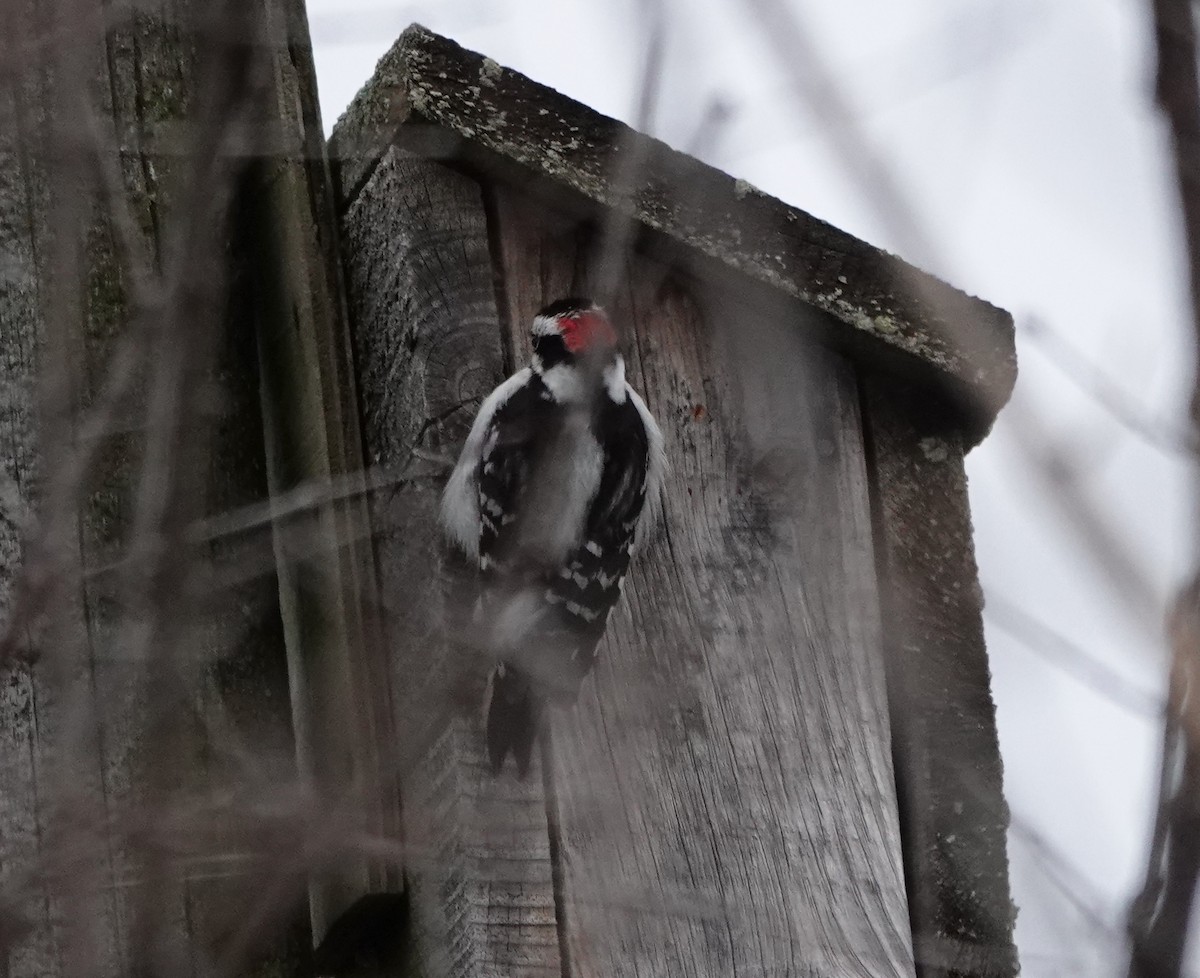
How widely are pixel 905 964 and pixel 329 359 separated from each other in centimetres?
140

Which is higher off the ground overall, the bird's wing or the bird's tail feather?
the bird's wing

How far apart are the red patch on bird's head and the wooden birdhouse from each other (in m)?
0.06

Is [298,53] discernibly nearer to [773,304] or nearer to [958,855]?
[773,304]

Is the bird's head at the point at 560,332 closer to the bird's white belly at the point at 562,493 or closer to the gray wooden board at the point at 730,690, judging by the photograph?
the gray wooden board at the point at 730,690

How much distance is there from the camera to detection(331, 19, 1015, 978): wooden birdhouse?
9.03 ft

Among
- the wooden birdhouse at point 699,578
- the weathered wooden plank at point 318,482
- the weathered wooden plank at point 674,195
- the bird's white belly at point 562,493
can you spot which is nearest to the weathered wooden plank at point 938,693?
the wooden birdhouse at point 699,578

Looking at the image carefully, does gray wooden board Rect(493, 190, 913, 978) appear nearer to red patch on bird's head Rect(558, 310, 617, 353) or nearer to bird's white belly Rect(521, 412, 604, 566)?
red patch on bird's head Rect(558, 310, 617, 353)

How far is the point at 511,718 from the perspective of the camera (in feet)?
8.96

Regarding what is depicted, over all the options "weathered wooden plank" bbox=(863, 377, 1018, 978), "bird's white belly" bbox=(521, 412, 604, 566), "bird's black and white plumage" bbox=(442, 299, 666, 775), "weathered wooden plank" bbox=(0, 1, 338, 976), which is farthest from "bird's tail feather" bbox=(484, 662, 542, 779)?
"weathered wooden plank" bbox=(863, 377, 1018, 978)

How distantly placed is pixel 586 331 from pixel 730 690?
0.66 metres

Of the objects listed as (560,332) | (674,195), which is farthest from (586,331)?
(674,195)

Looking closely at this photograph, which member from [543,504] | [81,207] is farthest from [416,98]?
[543,504]

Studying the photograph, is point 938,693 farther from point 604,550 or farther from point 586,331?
point 586,331

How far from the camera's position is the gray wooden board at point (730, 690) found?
279 cm
